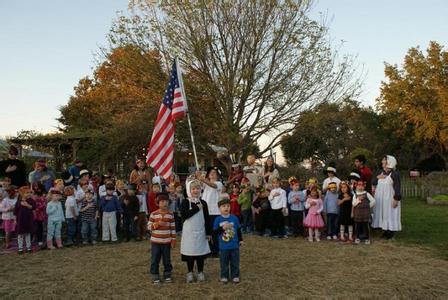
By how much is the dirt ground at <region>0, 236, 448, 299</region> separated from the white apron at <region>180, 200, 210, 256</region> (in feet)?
1.58

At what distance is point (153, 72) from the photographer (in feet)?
56.7

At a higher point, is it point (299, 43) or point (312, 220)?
point (299, 43)

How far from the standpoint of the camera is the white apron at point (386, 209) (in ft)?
34.2

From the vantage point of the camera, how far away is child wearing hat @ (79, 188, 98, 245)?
1031 cm

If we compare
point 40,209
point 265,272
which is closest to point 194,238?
point 265,272

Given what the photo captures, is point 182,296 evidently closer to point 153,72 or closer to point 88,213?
point 88,213

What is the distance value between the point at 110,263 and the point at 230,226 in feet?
9.22

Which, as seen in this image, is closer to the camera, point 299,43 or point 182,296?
point 182,296

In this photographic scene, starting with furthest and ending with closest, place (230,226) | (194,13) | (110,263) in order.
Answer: (194,13) < (110,263) < (230,226)

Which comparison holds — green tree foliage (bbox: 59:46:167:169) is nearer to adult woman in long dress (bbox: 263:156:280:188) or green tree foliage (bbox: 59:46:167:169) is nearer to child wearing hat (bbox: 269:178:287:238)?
Result: adult woman in long dress (bbox: 263:156:280:188)

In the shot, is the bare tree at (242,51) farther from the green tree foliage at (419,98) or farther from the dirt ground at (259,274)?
the green tree foliage at (419,98)

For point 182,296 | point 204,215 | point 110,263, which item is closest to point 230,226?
point 204,215

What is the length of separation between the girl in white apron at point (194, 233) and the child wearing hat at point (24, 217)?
15.6 feet

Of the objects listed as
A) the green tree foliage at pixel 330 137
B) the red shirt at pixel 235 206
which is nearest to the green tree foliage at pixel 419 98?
the green tree foliage at pixel 330 137
